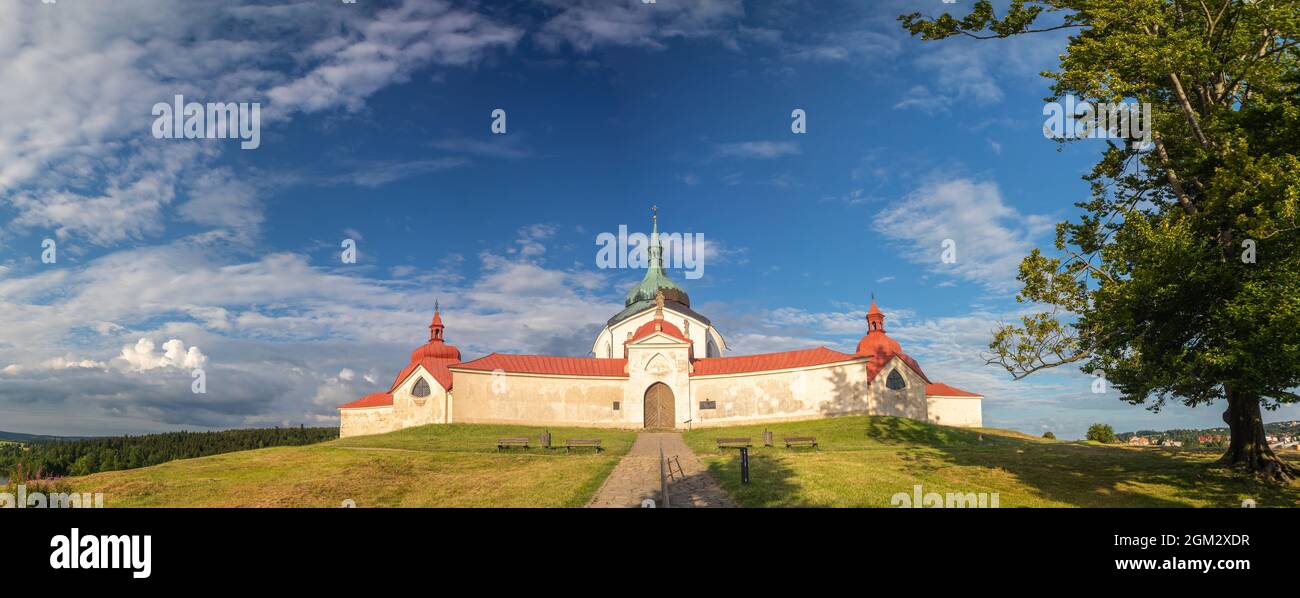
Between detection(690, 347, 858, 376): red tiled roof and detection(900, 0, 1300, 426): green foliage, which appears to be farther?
detection(690, 347, 858, 376): red tiled roof

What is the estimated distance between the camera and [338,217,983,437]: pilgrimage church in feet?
157

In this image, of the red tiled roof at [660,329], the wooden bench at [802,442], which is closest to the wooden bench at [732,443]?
the wooden bench at [802,442]

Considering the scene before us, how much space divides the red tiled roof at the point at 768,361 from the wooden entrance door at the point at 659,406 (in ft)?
9.05

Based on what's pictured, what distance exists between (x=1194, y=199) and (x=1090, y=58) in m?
6.25

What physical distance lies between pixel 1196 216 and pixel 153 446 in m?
79.3

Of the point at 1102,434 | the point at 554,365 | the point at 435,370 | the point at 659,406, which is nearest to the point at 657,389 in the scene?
the point at 659,406

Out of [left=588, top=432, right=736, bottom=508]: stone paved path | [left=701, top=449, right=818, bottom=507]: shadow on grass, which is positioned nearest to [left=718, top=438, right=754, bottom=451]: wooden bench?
[left=588, top=432, right=736, bottom=508]: stone paved path

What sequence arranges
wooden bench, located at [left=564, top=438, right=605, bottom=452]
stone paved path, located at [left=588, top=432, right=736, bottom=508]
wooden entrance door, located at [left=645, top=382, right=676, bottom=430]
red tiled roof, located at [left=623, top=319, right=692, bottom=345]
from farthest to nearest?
red tiled roof, located at [left=623, top=319, right=692, bottom=345]
wooden entrance door, located at [left=645, top=382, right=676, bottom=430]
wooden bench, located at [left=564, top=438, right=605, bottom=452]
stone paved path, located at [left=588, top=432, right=736, bottom=508]

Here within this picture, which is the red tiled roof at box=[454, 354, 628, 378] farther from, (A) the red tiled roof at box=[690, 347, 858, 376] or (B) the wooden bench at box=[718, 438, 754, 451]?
(B) the wooden bench at box=[718, 438, 754, 451]

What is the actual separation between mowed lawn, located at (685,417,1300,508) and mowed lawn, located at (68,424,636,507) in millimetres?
5228

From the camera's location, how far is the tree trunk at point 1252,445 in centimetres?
2069
